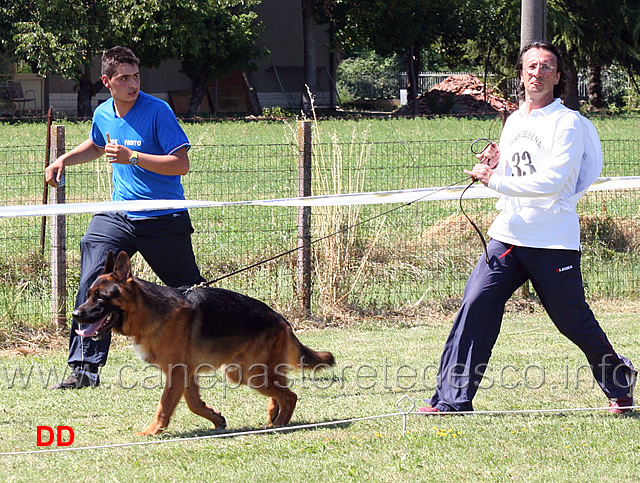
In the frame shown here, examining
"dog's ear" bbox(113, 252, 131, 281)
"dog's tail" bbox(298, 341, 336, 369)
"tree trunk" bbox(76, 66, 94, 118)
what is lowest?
"dog's tail" bbox(298, 341, 336, 369)

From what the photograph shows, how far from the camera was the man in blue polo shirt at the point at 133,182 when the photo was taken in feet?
17.4

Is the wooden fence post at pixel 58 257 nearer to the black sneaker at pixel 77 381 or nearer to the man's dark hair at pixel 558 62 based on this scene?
the black sneaker at pixel 77 381

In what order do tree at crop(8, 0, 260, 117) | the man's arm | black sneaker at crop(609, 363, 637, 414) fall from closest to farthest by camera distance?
black sneaker at crop(609, 363, 637, 414)
the man's arm
tree at crop(8, 0, 260, 117)


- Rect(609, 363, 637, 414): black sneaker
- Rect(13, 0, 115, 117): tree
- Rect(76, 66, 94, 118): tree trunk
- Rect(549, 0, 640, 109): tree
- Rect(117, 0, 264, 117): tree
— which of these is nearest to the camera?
Rect(609, 363, 637, 414): black sneaker

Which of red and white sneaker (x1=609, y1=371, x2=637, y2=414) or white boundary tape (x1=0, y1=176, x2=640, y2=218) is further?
white boundary tape (x1=0, y1=176, x2=640, y2=218)

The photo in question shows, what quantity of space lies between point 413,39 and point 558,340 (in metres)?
38.5

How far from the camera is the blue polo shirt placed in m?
5.34

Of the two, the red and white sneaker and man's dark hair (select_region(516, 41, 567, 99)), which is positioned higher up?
man's dark hair (select_region(516, 41, 567, 99))

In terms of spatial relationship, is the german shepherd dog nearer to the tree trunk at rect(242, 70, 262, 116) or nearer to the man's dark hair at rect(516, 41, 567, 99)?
the man's dark hair at rect(516, 41, 567, 99)

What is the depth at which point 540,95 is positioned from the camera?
4641 mm

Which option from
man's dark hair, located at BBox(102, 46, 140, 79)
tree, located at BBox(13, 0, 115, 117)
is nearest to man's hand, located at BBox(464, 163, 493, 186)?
man's dark hair, located at BBox(102, 46, 140, 79)

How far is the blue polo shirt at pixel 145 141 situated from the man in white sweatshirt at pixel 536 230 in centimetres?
194

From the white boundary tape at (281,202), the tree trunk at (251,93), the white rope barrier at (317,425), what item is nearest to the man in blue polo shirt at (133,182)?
the white boundary tape at (281,202)

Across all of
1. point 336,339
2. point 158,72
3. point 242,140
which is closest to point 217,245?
point 336,339
